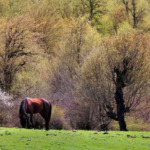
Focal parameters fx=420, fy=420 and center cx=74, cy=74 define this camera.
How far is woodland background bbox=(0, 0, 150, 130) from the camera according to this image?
41.2 metres

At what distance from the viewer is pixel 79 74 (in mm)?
48188

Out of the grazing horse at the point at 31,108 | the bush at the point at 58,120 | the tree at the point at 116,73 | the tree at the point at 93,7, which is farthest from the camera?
the tree at the point at 93,7

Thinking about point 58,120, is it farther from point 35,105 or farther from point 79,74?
point 35,105

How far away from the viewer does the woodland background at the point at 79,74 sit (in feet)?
135

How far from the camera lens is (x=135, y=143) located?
21609 millimetres

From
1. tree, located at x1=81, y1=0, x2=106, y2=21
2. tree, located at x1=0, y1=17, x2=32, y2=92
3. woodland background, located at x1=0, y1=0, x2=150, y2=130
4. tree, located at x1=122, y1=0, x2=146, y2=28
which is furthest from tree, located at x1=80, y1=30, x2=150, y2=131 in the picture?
tree, located at x1=81, y1=0, x2=106, y2=21

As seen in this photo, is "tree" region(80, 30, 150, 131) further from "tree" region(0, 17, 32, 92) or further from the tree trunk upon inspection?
"tree" region(0, 17, 32, 92)

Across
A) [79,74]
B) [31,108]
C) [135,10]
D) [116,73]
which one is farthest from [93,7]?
[31,108]

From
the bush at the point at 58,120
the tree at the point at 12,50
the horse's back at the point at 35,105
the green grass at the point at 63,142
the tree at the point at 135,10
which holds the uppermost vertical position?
the tree at the point at 135,10

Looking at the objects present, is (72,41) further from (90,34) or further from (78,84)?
(78,84)

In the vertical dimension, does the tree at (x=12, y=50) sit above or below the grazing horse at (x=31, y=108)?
above

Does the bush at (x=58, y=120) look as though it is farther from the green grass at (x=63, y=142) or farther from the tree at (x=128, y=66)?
the green grass at (x=63, y=142)

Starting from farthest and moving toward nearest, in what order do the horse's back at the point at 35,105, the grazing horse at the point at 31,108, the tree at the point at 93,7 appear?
1. the tree at the point at 93,7
2. the horse's back at the point at 35,105
3. the grazing horse at the point at 31,108

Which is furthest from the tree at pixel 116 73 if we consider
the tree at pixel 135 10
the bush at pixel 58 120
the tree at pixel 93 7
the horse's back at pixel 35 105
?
the tree at pixel 93 7
